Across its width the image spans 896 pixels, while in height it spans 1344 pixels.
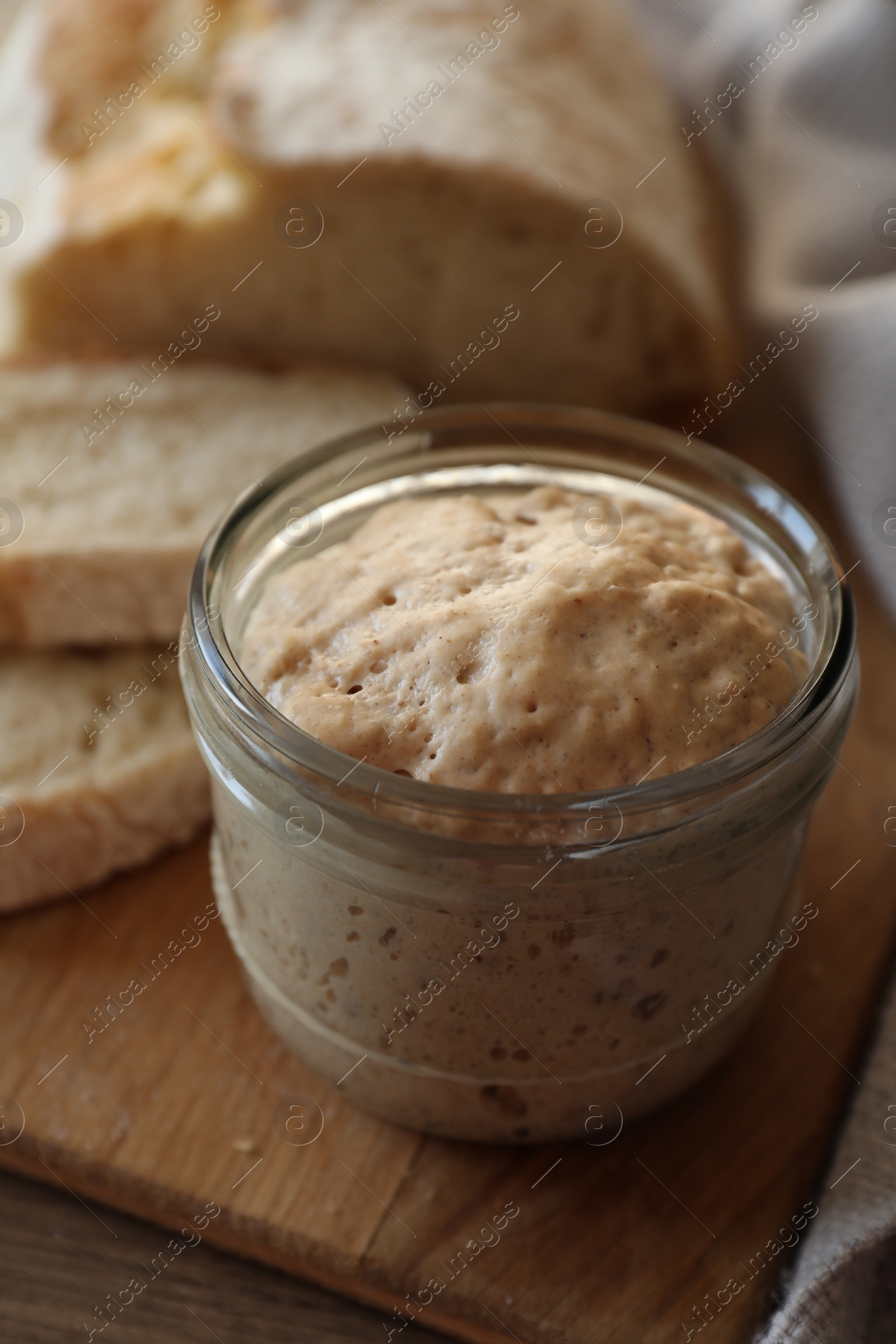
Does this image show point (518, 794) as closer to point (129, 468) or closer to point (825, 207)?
point (129, 468)

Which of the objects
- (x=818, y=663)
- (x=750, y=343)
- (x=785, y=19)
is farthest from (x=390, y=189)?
(x=818, y=663)

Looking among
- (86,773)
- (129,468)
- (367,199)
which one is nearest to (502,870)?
(86,773)

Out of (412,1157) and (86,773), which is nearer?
(412,1157)

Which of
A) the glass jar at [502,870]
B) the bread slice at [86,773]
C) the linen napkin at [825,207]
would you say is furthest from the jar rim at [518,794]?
the linen napkin at [825,207]

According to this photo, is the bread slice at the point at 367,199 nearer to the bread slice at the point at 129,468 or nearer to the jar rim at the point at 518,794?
the bread slice at the point at 129,468

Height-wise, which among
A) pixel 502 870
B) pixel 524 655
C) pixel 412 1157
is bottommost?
pixel 412 1157

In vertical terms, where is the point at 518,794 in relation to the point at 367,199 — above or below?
below

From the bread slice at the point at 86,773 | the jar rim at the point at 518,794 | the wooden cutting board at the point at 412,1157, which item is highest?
the jar rim at the point at 518,794
